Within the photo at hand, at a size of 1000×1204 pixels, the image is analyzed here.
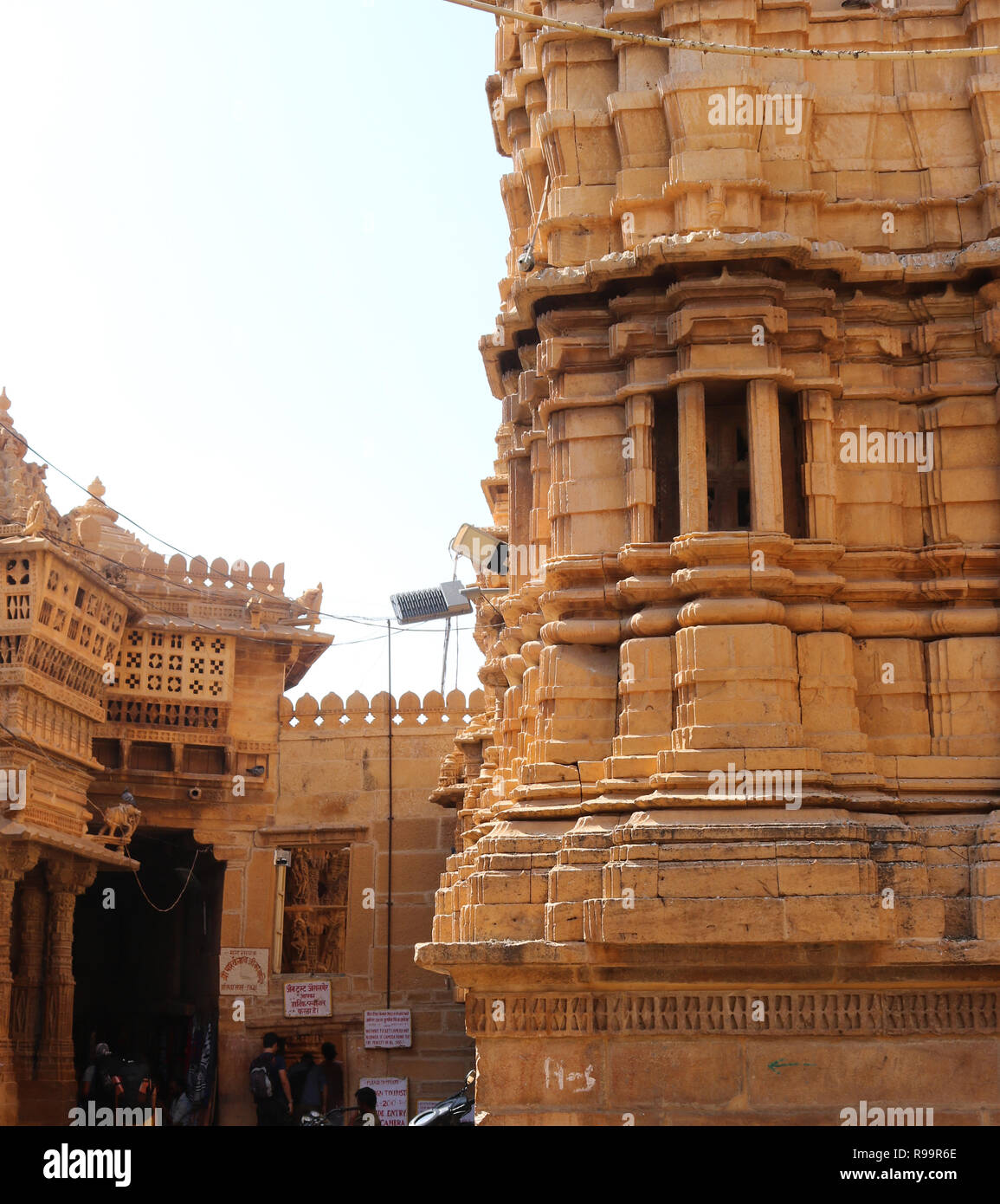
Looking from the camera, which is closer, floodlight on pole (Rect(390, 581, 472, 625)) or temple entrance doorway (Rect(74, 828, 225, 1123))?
temple entrance doorway (Rect(74, 828, 225, 1123))

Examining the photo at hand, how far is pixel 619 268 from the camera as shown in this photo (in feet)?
35.3

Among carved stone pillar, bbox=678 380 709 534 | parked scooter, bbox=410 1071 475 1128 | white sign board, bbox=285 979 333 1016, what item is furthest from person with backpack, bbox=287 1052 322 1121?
carved stone pillar, bbox=678 380 709 534

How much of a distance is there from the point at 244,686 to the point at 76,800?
13.3 ft

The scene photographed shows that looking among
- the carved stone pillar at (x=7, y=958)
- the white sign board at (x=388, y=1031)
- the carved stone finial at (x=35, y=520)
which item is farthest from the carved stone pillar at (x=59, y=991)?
the white sign board at (x=388, y=1031)

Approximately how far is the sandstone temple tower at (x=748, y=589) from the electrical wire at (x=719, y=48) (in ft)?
0.72

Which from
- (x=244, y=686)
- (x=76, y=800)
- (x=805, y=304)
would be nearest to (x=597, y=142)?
(x=805, y=304)

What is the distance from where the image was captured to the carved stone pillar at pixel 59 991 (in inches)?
750

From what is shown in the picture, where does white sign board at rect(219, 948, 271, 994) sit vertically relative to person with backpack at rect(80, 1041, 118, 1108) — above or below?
above

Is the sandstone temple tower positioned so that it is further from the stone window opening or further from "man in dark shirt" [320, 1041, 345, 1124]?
"man in dark shirt" [320, 1041, 345, 1124]

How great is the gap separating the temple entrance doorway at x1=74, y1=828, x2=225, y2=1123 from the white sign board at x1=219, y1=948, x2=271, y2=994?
28 centimetres

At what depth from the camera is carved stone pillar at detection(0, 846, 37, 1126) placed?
18016 mm

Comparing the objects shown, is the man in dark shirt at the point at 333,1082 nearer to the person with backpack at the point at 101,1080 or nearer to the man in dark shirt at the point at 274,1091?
the man in dark shirt at the point at 274,1091

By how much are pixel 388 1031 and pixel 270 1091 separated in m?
2.49
